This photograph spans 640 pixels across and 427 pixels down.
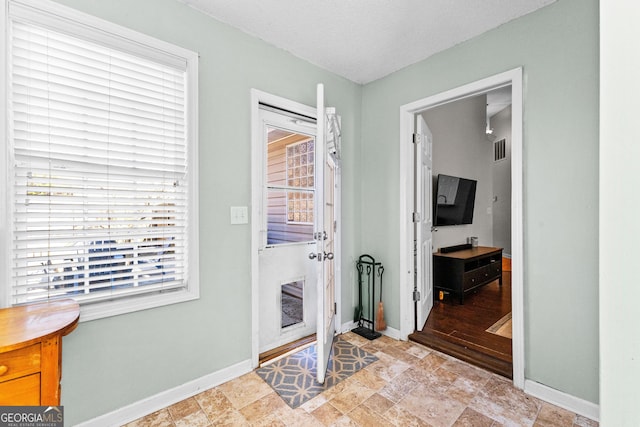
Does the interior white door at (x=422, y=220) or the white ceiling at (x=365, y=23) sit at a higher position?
A: the white ceiling at (x=365, y=23)

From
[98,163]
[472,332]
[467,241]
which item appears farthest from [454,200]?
[98,163]

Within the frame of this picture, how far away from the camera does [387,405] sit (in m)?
1.90

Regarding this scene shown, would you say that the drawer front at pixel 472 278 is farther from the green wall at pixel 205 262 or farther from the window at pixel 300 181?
the green wall at pixel 205 262

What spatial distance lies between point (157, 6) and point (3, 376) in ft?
6.58

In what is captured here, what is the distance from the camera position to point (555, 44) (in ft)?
6.29

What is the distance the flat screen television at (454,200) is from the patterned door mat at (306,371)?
211 cm

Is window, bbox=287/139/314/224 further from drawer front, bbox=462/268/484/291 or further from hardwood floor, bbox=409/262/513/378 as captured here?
drawer front, bbox=462/268/484/291

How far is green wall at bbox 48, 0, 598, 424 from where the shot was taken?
5.70 feet

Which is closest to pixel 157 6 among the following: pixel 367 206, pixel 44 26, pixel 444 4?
pixel 44 26

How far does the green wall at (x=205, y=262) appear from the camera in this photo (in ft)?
5.44

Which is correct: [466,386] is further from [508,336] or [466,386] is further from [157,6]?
[157,6]
